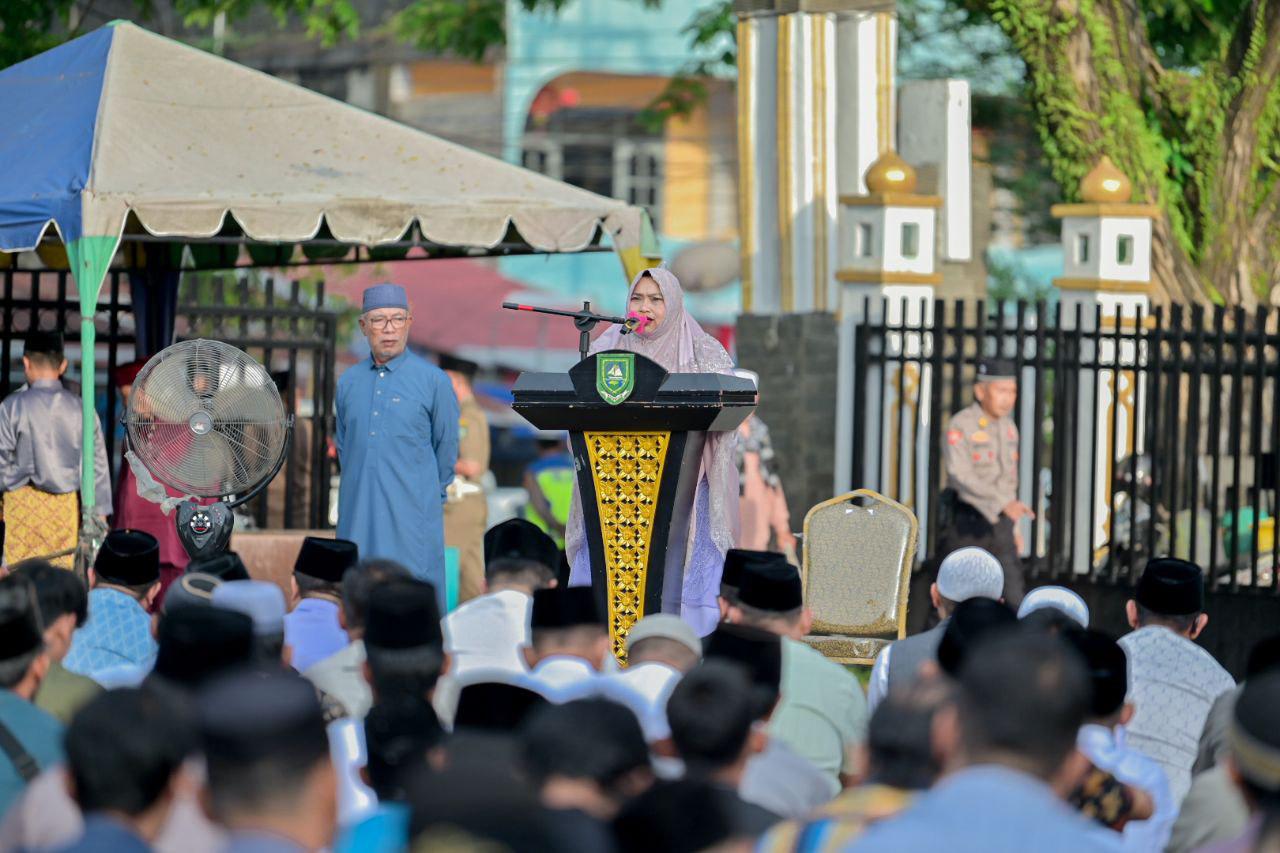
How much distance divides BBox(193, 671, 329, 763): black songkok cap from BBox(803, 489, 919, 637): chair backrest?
6.13 m

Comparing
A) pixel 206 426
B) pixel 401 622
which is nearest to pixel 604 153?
pixel 206 426

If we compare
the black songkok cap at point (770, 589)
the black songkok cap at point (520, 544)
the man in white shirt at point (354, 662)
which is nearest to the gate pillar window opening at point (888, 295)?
the black songkok cap at point (520, 544)

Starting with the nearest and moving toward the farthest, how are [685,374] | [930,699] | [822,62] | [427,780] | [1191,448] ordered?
[427,780] → [930,699] → [685,374] → [1191,448] → [822,62]

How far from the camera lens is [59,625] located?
5.07m

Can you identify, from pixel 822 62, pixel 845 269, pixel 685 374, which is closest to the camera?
pixel 685 374

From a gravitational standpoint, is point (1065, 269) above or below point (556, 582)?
above

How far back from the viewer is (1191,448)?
1138cm

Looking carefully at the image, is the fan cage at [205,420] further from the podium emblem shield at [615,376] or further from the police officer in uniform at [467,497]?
the police officer in uniform at [467,497]

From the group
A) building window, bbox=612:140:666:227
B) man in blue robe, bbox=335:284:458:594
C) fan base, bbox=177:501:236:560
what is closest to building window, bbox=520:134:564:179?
building window, bbox=612:140:666:227

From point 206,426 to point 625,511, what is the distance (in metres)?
2.20

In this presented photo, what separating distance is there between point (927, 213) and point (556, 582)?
7.53 m

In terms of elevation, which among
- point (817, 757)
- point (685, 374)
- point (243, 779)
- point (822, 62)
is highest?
point (822, 62)

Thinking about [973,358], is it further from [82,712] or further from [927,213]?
[82,712]

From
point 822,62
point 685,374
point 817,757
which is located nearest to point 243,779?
Result: point 817,757
